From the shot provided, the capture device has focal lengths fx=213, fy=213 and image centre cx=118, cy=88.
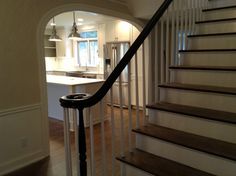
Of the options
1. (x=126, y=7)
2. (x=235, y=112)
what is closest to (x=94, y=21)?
(x=126, y=7)

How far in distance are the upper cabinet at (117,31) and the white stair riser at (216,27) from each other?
3.30 m

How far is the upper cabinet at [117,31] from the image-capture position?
616 centimetres

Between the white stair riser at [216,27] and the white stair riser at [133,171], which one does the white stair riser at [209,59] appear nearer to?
the white stair riser at [216,27]

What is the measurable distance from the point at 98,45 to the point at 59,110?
295 centimetres

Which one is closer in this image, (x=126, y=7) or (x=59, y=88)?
(x=126, y=7)

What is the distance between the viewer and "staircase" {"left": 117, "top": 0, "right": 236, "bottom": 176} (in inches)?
67.6

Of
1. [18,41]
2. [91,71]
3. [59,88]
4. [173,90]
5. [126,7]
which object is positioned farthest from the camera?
[91,71]

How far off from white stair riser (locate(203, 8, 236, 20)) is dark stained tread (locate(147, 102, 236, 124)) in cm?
171

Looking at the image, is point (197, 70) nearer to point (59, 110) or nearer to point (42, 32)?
point (42, 32)

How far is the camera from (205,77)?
2326 millimetres

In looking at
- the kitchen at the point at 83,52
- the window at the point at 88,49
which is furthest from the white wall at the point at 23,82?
the window at the point at 88,49

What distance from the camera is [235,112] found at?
1.95 m

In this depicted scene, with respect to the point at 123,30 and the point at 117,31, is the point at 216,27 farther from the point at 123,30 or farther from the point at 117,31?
the point at 117,31

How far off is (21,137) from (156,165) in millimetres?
2096
